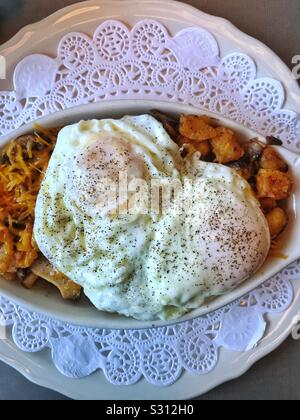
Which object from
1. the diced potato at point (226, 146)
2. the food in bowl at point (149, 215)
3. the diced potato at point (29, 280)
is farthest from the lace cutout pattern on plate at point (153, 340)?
the diced potato at point (226, 146)

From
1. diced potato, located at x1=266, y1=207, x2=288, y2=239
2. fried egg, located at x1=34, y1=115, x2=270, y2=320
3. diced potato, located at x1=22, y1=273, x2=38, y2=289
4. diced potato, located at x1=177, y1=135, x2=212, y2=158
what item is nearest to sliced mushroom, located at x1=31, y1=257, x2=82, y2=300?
diced potato, located at x1=22, y1=273, x2=38, y2=289

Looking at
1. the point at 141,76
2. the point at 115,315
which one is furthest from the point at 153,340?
the point at 141,76

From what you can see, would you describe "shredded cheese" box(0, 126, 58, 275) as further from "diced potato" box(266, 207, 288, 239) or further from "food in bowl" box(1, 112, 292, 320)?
"diced potato" box(266, 207, 288, 239)

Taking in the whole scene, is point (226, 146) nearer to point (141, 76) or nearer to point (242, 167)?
point (242, 167)

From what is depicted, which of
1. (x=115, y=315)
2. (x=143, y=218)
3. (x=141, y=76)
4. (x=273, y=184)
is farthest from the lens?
(x=141, y=76)

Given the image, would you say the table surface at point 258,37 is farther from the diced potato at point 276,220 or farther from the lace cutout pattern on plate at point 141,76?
the diced potato at point 276,220

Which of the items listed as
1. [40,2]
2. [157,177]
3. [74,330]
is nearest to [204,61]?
[157,177]
